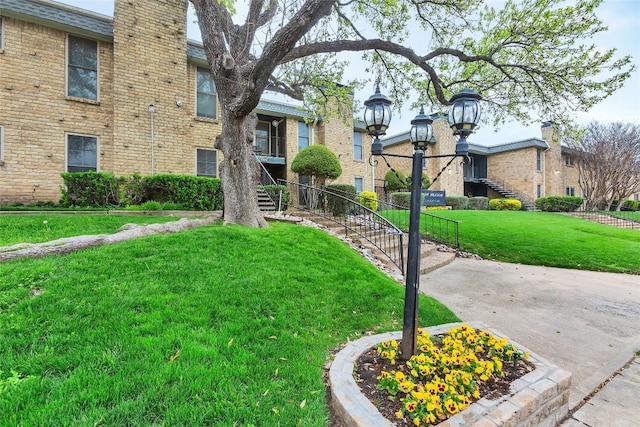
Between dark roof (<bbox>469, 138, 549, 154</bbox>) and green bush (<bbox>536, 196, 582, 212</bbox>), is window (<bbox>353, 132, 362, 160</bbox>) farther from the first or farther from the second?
green bush (<bbox>536, 196, 582, 212</bbox>)

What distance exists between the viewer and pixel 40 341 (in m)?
2.29

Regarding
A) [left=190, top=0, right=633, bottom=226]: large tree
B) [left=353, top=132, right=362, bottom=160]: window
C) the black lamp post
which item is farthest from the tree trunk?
[left=353, top=132, right=362, bottom=160]: window

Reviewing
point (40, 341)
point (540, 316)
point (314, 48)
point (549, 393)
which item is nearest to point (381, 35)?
point (314, 48)

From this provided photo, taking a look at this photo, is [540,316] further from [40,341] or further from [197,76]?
[197,76]

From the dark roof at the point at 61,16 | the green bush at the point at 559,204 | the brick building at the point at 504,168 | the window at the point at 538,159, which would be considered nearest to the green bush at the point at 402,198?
the brick building at the point at 504,168

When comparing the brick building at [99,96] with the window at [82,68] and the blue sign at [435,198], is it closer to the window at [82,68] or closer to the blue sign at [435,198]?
the window at [82,68]

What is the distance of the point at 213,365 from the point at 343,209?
7531mm

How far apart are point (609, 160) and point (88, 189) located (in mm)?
28247

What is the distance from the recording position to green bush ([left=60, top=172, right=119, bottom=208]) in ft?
25.5

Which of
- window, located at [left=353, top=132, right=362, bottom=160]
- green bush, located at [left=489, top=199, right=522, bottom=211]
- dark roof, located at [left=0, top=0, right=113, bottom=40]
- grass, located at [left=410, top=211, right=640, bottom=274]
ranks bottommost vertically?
grass, located at [left=410, top=211, right=640, bottom=274]

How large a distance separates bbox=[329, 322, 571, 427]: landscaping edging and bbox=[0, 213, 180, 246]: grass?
5.29 metres

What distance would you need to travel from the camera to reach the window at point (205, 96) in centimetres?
1170

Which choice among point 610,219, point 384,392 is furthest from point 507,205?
point 384,392

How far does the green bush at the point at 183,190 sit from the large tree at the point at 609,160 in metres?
22.4
